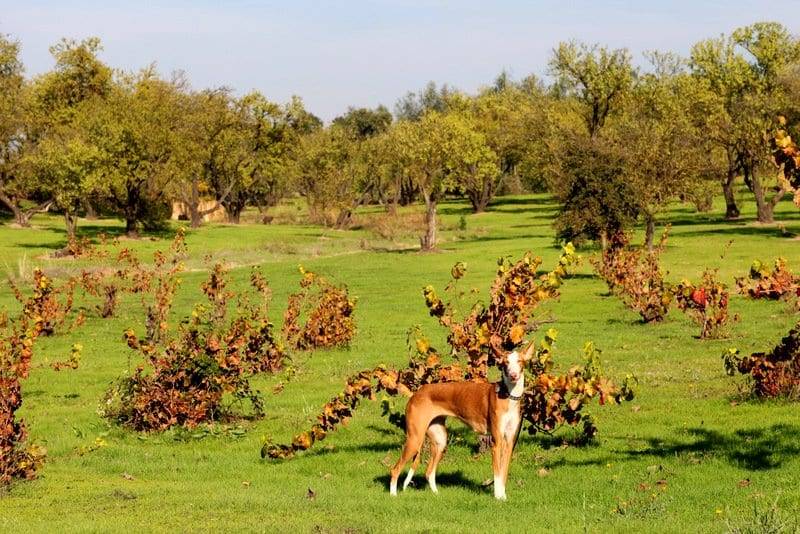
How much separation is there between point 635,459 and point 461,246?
51.7 meters

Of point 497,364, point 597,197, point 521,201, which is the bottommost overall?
point 521,201

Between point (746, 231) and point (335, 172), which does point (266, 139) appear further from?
point (746, 231)

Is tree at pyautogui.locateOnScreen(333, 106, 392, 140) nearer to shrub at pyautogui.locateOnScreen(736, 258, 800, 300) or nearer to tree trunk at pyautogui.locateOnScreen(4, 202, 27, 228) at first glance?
tree trunk at pyautogui.locateOnScreen(4, 202, 27, 228)

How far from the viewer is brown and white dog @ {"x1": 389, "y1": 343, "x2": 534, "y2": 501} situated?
35.5ft

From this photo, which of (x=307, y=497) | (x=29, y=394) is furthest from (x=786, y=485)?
(x=29, y=394)

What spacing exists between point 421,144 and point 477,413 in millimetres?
53675

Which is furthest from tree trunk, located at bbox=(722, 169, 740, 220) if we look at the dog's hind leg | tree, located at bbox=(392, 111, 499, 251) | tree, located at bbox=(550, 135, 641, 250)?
the dog's hind leg

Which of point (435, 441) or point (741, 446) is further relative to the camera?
point (741, 446)

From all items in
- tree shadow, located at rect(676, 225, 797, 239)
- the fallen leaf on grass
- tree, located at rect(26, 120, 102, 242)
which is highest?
tree, located at rect(26, 120, 102, 242)

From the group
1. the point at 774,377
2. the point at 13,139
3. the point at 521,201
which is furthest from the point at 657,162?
the point at 521,201

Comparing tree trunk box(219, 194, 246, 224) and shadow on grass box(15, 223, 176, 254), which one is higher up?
tree trunk box(219, 194, 246, 224)

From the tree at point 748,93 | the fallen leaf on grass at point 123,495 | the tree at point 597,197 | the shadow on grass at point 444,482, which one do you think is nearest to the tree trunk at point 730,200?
the tree at point 748,93

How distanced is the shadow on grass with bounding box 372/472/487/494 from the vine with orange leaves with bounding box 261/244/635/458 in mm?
769

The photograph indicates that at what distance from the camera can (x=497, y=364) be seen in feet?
41.2
